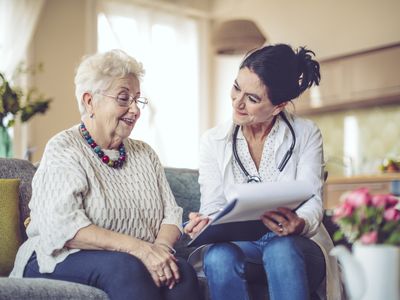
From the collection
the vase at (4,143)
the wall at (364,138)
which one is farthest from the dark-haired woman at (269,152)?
the wall at (364,138)

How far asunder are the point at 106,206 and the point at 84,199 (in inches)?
2.8

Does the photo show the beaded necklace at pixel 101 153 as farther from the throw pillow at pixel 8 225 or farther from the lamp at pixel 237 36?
the lamp at pixel 237 36

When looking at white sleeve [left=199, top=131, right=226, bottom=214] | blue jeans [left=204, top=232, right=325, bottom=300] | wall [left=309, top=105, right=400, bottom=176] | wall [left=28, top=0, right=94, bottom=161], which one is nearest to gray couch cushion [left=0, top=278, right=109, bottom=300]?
blue jeans [left=204, top=232, right=325, bottom=300]

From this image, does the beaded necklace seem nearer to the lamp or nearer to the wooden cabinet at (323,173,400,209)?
the wooden cabinet at (323,173,400,209)

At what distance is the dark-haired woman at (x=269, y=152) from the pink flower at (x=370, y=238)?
26.3 inches

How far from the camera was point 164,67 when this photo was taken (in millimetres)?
6617

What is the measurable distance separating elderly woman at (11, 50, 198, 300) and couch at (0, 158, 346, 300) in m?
0.07

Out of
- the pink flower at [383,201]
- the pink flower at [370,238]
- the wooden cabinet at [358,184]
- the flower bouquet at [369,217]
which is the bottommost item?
the wooden cabinet at [358,184]

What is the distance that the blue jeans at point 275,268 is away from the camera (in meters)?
1.88

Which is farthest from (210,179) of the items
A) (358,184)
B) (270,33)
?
(270,33)

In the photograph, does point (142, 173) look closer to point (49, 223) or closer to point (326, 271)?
point (49, 223)

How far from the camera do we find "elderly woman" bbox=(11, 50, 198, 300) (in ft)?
6.32

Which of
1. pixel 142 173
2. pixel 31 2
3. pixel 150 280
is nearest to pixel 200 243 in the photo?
pixel 150 280

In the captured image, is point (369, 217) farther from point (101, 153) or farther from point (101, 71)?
point (101, 71)
